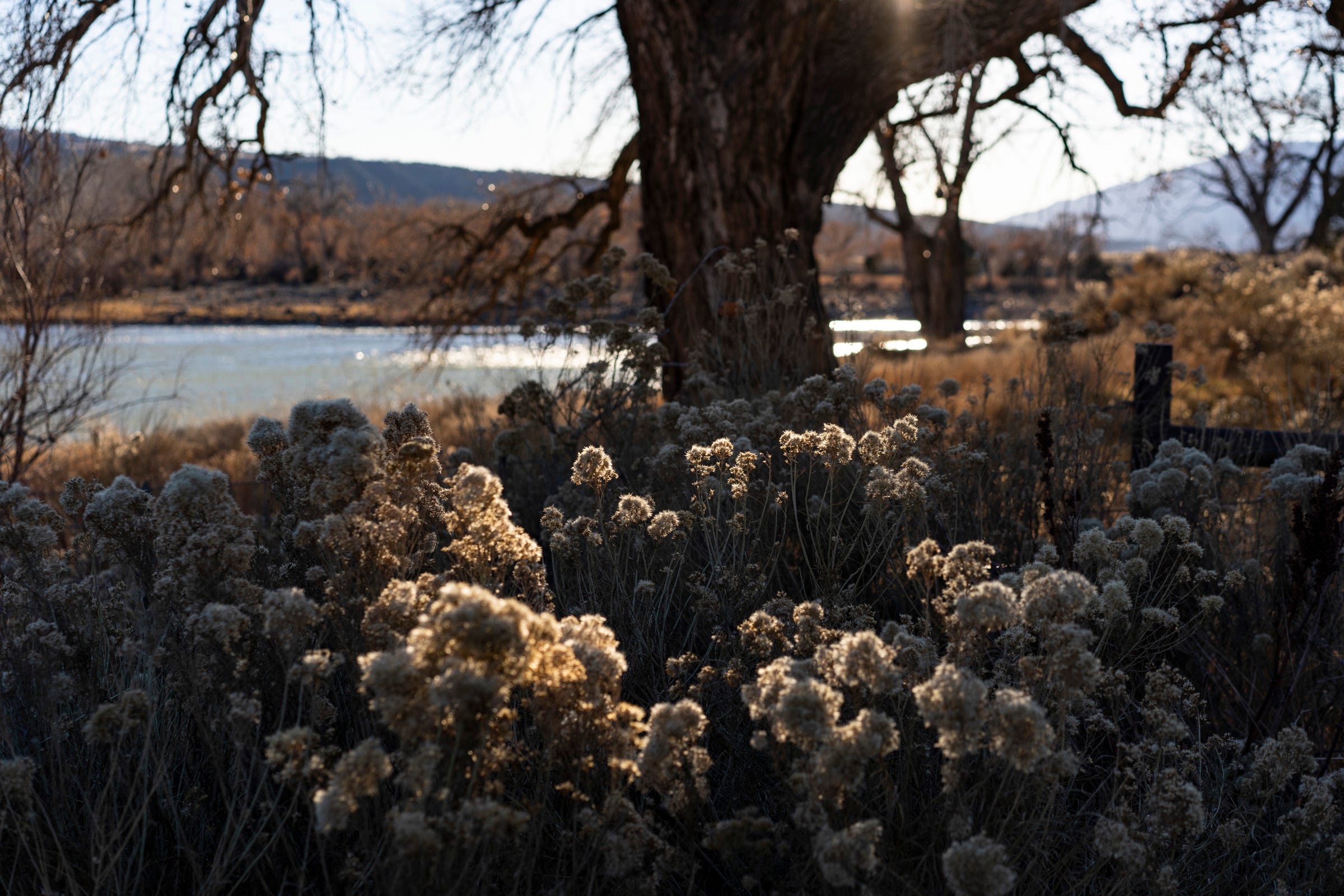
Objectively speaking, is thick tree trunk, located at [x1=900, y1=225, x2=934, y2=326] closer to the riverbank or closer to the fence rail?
the fence rail

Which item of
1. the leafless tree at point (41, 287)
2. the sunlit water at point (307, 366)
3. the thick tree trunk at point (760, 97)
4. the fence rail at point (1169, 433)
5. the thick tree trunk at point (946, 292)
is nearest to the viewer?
the fence rail at point (1169, 433)

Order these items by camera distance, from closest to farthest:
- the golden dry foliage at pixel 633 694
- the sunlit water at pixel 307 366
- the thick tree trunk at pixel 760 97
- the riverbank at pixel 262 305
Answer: the golden dry foliage at pixel 633 694 → the thick tree trunk at pixel 760 97 → the sunlit water at pixel 307 366 → the riverbank at pixel 262 305

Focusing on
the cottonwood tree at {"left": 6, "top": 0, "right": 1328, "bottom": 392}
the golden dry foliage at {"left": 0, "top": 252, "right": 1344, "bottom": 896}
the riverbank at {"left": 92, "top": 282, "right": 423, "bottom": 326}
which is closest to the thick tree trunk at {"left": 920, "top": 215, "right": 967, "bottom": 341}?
the cottonwood tree at {"left": 6, "top": 0, "right": 1328, "bottom": 392}

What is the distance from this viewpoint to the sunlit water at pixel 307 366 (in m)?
10.9

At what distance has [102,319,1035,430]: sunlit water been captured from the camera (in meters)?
10.9

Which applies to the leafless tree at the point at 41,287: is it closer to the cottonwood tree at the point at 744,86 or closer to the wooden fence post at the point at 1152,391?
the cottonwood tree at the point at 744,86

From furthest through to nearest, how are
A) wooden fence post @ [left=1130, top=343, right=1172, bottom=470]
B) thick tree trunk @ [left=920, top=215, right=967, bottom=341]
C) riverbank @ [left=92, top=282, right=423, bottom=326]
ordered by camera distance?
1. riverbank @ [left=92, top=282, right=423, bottom=326]
2. thick tree trunk @ [left=920, top=215, right=967, bottom=341]
3. wooden fence post @ [left=1130, top=343, right=1172, bottom=470]

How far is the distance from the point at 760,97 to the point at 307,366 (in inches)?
1019

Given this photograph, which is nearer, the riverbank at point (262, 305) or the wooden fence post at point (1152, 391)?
the wooden fence post at point (1152, 391)

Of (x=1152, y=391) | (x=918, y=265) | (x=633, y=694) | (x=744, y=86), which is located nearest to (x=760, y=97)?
(x=744, y=86)

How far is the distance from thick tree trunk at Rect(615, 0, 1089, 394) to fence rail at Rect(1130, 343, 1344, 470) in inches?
81.9

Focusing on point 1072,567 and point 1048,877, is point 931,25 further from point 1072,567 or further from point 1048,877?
point 1048,877

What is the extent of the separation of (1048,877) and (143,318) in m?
47.8

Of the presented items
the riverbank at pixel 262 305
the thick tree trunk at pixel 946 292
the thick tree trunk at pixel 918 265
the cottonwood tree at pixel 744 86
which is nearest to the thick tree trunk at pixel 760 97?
the cottonwood tree at pixel 744 86
